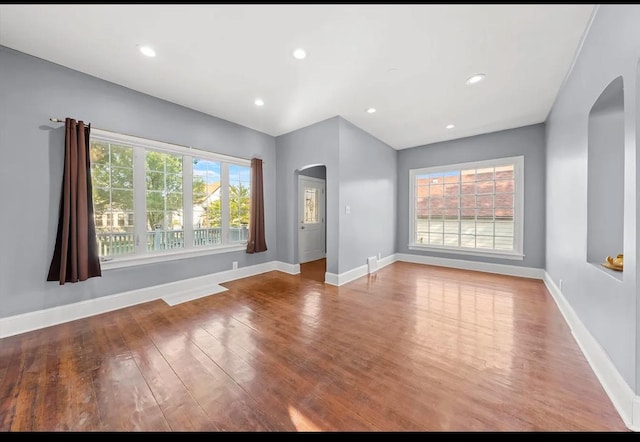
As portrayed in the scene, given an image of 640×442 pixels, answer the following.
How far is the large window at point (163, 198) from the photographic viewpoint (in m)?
2.92

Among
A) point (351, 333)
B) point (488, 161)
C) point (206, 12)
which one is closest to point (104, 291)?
point (351, 333)

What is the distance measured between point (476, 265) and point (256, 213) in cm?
464

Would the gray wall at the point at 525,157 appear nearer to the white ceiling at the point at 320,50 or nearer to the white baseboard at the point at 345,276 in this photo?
the white ceiling at the point at 320,50

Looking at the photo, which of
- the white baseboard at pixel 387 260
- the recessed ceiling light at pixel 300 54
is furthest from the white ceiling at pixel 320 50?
the white baseboard at pixel 387 260

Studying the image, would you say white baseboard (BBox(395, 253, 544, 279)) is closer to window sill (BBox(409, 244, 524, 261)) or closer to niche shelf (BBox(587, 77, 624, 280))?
window sill (BBox(409, 244, 524, 261))

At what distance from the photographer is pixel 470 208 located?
4980 millimetres

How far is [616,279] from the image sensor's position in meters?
1.57

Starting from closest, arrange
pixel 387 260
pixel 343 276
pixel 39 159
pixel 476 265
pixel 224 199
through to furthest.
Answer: pixel 39 159, pixel 343 276, pixel 224 199, pixel 476 265, pixel 387 260

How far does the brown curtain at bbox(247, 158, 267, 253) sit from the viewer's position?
439 centimetres

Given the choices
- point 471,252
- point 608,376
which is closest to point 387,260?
point 471,252

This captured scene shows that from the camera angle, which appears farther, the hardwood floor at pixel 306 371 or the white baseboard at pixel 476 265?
the white baseboard at pixel 476 265

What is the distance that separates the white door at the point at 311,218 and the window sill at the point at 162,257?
5.01 ft

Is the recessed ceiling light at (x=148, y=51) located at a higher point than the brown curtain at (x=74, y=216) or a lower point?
higher

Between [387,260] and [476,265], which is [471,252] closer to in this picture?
[476,265]
